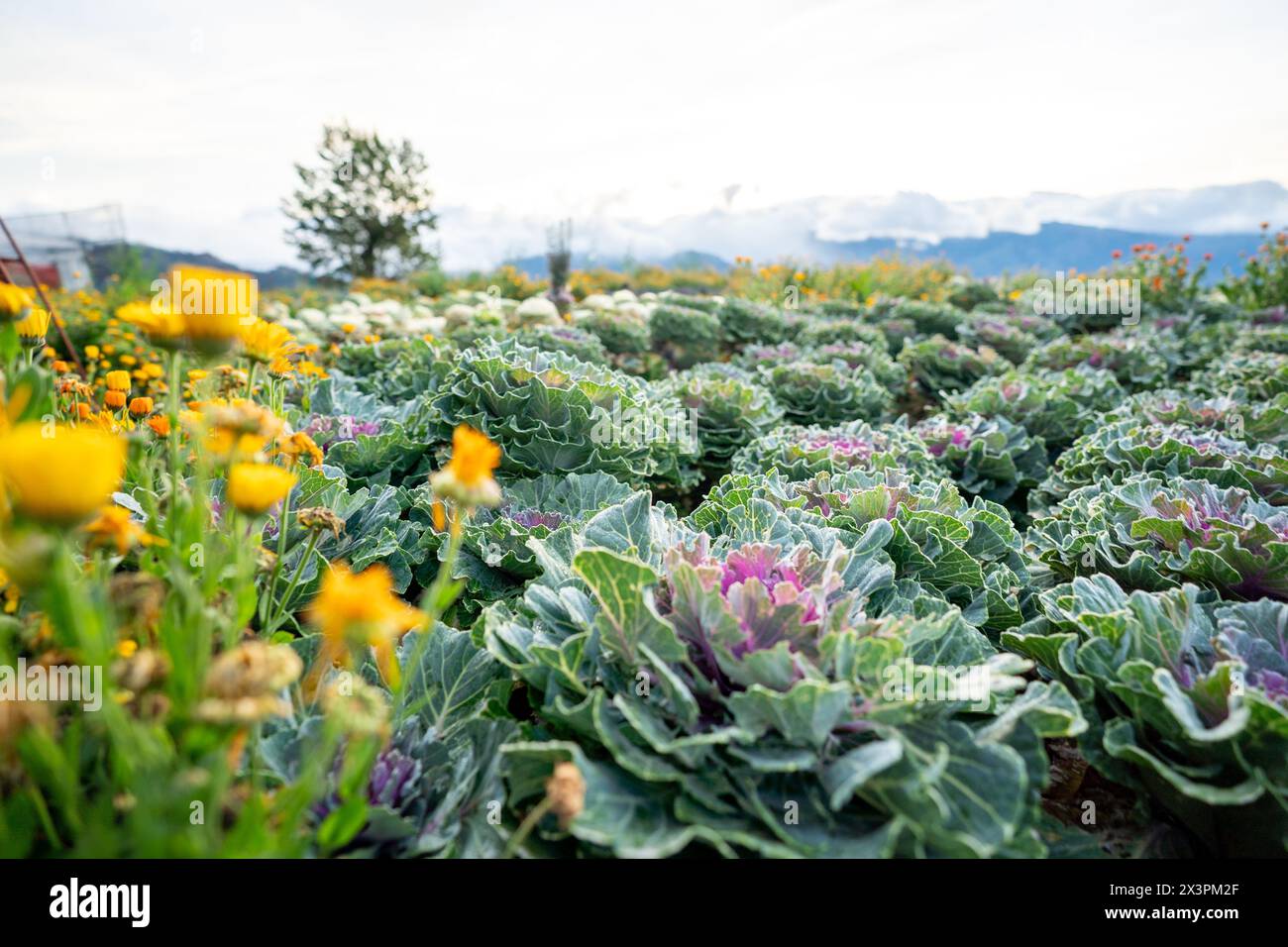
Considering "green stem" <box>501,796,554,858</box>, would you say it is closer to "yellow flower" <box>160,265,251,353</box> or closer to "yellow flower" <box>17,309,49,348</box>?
"yellow flower" <box>160,265,251,353</box>

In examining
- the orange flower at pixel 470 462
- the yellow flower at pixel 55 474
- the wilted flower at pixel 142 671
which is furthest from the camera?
the orange flower at pixel 470 462

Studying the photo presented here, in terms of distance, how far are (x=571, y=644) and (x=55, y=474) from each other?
71 centimetres

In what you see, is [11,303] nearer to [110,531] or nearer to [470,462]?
[110,531]

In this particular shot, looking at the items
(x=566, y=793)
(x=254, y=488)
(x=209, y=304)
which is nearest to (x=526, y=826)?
(x=566, y=793)

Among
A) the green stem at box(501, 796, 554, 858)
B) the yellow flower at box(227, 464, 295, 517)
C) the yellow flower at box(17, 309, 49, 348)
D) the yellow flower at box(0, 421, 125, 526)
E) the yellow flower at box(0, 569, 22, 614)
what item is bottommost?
the green stem at box(501, 796, 554, 858)

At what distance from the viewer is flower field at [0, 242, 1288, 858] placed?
704 millimetres

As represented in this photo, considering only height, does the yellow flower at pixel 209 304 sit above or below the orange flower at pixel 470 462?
above

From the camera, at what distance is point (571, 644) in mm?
1104

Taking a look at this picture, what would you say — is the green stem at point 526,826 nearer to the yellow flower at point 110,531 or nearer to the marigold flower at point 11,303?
the yellow flower at point 110,531

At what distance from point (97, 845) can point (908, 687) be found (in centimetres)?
96

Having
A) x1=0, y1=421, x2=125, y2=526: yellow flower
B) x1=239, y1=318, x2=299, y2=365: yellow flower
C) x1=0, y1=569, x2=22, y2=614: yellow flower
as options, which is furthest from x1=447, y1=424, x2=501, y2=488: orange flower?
x1=0, y1=569, x2=22, y2=614: yellow flower

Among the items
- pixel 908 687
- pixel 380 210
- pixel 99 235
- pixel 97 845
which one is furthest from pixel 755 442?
pixel 380 210

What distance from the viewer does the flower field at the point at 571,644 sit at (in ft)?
2.31

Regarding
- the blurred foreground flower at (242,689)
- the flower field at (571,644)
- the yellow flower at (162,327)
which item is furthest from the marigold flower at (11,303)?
the blurred foreground flower at (242,689)
